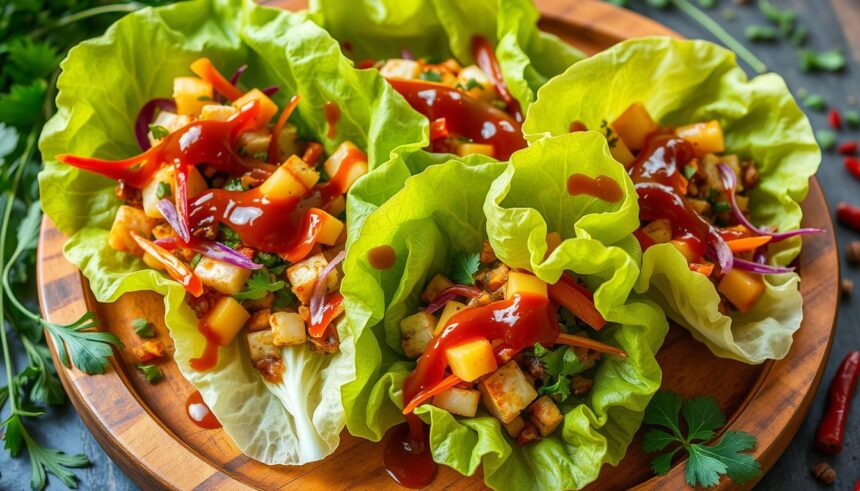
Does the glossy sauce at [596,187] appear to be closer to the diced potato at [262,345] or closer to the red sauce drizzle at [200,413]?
the diced potato at [262,345]

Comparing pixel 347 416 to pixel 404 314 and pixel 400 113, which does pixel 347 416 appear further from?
pixel 400 113

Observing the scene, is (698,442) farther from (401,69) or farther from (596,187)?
(401,69)

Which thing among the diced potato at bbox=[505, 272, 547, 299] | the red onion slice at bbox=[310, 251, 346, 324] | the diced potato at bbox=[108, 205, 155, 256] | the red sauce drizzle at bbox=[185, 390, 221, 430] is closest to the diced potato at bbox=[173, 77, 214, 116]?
the diced potato at bbox=[108, 205, 155, 256]

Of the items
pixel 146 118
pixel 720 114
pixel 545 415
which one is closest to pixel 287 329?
pixel 545 415

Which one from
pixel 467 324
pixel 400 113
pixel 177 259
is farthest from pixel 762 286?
pixel 177 259

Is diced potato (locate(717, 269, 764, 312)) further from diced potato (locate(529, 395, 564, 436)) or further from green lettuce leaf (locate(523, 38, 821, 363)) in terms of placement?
diced potato (locate(529, 395, 564, 436))

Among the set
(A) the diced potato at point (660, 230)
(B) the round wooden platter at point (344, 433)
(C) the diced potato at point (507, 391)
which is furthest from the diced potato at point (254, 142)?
(A) the diced potato at point (660, 230)
